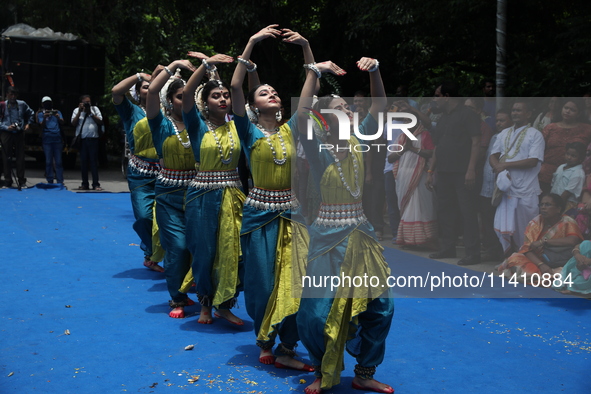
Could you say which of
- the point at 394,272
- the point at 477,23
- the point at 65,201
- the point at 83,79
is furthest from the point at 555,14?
the point at 83,79

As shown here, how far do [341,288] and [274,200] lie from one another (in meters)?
0.95

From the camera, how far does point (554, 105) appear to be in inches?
324

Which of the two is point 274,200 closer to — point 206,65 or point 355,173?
point 355,173

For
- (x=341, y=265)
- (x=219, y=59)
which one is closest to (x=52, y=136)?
(x=219, y=59)

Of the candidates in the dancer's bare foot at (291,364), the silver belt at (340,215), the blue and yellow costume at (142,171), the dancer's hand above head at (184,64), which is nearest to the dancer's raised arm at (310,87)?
the silver belt at (340,215)

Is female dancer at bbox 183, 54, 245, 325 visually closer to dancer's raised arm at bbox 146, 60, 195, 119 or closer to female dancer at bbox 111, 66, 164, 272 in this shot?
dancer's raised arm at bbox 146, 60, 195, 119

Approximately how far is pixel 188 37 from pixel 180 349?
1393 centimetres

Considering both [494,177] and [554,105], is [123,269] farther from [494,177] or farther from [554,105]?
[554,105]

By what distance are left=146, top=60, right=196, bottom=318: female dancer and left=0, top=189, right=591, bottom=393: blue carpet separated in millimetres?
327

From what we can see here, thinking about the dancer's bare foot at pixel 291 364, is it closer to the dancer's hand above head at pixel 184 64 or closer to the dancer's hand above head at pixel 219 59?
the dancer's hand above head at pixel 219 59

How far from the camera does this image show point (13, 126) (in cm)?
1473

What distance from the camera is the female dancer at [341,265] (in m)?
4.14

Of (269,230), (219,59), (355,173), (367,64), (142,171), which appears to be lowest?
(269,230)

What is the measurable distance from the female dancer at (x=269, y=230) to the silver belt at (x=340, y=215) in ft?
1.67
